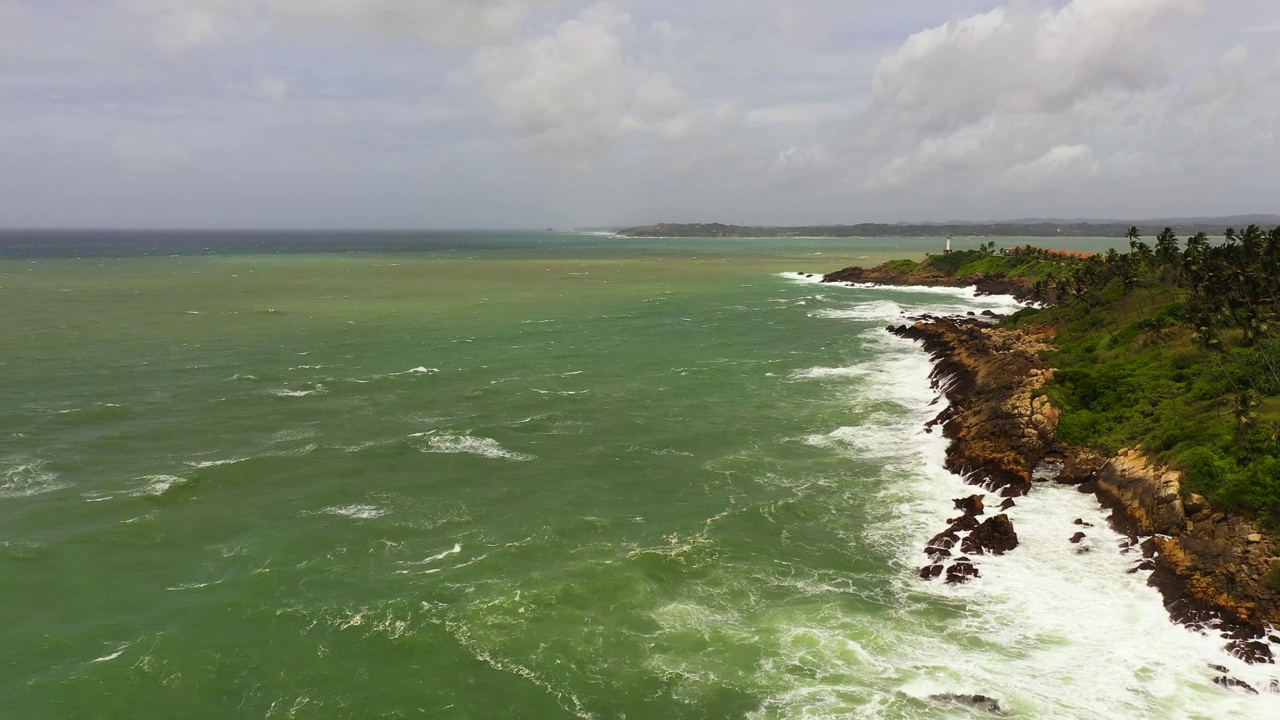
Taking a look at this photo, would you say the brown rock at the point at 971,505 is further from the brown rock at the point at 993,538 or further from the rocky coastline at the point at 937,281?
the rocky coastline at the point at 937,281

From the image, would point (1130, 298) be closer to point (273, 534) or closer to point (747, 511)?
point (747, 511)

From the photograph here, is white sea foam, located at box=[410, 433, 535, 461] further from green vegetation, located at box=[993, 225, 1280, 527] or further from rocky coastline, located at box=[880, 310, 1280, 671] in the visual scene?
green vegetation, located at box=[993, 225, 1280, 527]

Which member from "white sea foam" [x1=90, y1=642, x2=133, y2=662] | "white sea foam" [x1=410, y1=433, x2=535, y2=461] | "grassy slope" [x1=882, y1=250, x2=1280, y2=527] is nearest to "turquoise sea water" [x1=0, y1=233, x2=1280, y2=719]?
"white sea foam" [x1=90, y1=642, x2=133, y2=662]

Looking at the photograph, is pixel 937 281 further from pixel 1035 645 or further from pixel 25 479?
pixel 25 479

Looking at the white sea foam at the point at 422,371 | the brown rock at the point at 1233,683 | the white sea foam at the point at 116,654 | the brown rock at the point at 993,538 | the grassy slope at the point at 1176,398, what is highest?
the grassy slope at the point at 1176,398

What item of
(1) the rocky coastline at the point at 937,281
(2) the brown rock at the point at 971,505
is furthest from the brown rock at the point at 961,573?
(1) the rocky coastline at the point at 937,281

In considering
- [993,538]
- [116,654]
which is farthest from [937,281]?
[116,654]

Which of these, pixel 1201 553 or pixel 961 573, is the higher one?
pixel 1201 553
